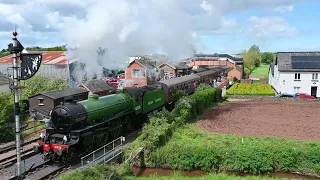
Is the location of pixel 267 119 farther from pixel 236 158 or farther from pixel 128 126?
pixel 236 158

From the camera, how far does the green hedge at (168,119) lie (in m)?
18.6

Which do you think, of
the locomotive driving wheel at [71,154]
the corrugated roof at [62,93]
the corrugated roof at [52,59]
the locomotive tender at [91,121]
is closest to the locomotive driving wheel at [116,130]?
the locomotive tender at [91,121]

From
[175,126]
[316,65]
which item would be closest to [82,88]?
[175,126]

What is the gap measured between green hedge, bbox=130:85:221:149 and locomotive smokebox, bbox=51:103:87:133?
370 centimetres

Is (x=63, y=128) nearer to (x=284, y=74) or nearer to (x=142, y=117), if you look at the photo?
(x=142, y=117)

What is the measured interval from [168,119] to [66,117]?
8.07 m

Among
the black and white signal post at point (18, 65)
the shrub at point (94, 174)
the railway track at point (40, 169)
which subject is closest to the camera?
the black and white signal post at point (18, 65)

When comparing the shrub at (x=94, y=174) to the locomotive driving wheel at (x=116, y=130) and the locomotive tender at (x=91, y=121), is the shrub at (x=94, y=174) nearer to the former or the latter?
the locomotive tender at (x=91, y=121)

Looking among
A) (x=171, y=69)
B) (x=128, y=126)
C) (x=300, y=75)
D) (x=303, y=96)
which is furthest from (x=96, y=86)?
(x=300, y=75)

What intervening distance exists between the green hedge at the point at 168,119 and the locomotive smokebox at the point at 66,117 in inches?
146

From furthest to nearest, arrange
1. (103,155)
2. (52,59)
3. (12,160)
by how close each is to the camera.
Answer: (52,59) < (103,155) < (12,160)

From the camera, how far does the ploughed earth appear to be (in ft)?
76.1

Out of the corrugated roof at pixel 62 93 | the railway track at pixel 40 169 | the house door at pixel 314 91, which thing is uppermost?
the corrugated roof at pixel 62 93

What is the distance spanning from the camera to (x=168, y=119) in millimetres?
22922
